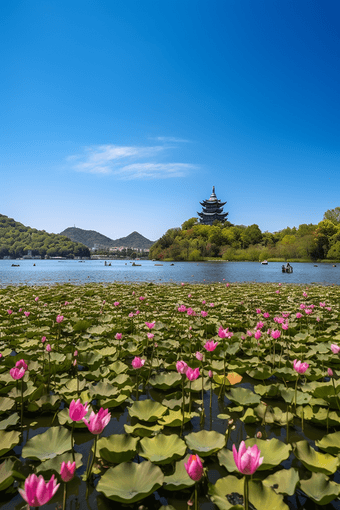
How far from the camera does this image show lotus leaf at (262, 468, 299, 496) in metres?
1.46

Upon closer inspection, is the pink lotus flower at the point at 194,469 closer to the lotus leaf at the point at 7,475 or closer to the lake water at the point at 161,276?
the lotus leaf at the point at 7,475

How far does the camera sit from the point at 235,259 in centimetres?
6331

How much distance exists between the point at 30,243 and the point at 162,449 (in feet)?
375

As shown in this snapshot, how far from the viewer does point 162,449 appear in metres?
1.79

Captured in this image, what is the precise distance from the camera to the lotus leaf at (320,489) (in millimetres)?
1402

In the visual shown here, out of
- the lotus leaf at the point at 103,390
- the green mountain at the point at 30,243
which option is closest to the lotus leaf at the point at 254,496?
the lotus leaf at the point at 103,390

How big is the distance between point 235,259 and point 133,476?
63562 mm

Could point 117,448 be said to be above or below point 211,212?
below

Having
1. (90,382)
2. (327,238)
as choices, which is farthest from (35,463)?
(327,238)

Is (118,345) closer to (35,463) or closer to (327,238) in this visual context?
(35,463)

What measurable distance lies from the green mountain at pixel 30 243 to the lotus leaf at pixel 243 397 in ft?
367

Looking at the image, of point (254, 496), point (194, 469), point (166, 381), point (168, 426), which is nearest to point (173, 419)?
point (168, 426)

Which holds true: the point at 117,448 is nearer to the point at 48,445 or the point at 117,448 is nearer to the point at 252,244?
the point at 48,445

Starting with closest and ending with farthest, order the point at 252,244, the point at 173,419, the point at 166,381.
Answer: the point at 173,419
the point at 166,381
the point at 252,244
